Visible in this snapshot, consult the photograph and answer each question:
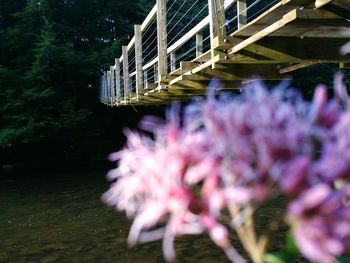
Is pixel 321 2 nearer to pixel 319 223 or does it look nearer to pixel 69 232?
pixel 319 223

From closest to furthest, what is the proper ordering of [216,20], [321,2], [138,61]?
[321,2], [216,20], [138,61]

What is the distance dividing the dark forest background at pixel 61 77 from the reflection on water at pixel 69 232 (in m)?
3.60

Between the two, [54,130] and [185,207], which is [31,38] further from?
[185,207]

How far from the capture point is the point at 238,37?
12.0ft

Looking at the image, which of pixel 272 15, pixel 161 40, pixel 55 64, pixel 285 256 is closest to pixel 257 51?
pixel 272 15

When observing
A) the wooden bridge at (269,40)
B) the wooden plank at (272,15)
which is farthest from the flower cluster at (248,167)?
the wooden plank at (272,15)

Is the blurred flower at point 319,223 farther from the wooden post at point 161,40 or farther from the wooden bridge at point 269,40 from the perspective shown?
the wooden post at point 161,40

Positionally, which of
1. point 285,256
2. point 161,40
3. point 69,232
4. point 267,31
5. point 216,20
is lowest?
point 69,232

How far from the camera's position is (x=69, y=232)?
6.63m

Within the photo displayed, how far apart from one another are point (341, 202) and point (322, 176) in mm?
34

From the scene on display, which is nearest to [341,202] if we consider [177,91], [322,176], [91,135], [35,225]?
[322,176]

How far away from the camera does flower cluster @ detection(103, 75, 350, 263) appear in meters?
0.35

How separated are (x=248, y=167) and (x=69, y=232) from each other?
21.4 feet

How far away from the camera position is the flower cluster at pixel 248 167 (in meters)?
0.35
